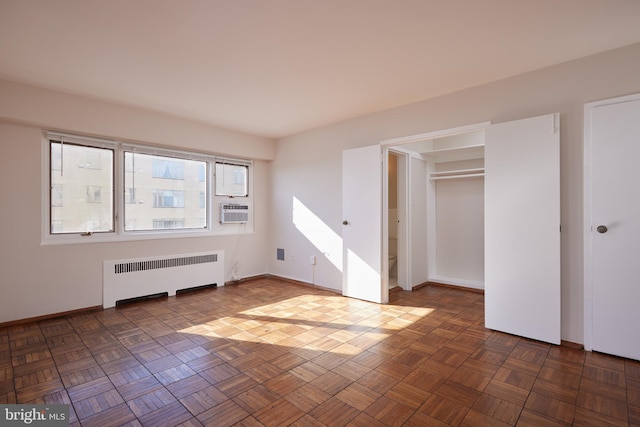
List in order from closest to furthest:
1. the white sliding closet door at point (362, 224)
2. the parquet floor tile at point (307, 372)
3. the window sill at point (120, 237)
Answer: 1. the parquet floor tile at point (307, 372)
2. the window sill at point (120, 237)
3. the white sliding closet door at point (362, 224)

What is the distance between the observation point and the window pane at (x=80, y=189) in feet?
11.4

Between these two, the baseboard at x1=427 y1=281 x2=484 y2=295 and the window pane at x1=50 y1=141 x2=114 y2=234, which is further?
the baseboard at x1=427 y1=281 x2=484 y2=295

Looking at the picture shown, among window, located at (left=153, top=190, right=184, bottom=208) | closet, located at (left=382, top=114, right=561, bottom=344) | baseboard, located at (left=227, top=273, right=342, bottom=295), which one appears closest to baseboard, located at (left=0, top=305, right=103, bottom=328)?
window, located at (left=153, top=190, right=184, bottom=208)

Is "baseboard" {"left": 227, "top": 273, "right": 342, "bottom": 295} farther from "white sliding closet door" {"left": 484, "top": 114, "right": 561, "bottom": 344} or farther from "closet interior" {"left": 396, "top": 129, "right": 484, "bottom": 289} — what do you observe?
"white sliding closet door" {"left": 484, "top": 114, "right": 561, "bottom": 344}

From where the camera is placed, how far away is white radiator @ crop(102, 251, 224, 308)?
3748 mm

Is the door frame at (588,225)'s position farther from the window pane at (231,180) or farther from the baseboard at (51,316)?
the baseboard at (51,316)

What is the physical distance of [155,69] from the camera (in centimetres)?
279

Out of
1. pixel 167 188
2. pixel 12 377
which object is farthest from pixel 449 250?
pixel 12 377

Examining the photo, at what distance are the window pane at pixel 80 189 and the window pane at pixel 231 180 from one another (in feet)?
4.86

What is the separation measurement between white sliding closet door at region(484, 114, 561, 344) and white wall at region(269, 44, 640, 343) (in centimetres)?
10

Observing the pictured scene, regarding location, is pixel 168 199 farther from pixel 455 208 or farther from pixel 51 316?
pixel 455 208

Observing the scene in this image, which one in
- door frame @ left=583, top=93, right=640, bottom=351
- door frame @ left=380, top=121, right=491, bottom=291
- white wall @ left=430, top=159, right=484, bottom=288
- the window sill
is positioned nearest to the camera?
door frame @ left=583, top=93, right=640, bottom=351

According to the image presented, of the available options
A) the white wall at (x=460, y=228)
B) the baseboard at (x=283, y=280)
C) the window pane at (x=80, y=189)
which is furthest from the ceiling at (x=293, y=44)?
the baseboard at (x=283, y=280)

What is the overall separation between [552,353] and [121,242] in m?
4.67
